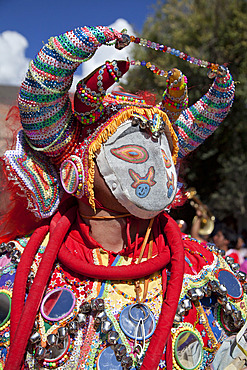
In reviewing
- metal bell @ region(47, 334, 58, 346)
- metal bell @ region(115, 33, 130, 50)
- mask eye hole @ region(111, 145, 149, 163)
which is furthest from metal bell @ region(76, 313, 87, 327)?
metal bell @ region(115, 33, 130, 50)

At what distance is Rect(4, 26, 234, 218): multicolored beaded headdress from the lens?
1.28 m

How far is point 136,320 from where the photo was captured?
1.42 meters

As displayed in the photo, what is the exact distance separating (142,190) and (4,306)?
0.75m

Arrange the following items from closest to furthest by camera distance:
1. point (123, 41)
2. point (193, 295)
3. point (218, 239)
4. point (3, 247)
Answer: point (123, 41) → point (193, 295) → point (3, 247) → point (218, 239)

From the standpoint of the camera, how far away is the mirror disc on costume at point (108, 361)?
1.33 m

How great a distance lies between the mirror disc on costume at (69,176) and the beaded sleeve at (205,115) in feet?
1.76

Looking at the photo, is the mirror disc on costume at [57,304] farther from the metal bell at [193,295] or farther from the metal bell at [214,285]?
the metal bell at [214,285]

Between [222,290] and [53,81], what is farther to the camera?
[222,290]

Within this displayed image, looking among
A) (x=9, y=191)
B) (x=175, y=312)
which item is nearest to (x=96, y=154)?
(x=9, y=191)

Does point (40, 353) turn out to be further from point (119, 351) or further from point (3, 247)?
point (3, 247)

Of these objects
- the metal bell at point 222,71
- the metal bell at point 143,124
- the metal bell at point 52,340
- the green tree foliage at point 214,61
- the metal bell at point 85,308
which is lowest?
the metal bell at point 52,340

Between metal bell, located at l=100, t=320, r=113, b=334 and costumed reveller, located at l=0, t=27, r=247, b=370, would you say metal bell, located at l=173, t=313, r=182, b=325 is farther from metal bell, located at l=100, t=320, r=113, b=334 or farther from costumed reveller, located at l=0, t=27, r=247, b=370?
metal bell, located at l=100, t=320, r=113, b=334

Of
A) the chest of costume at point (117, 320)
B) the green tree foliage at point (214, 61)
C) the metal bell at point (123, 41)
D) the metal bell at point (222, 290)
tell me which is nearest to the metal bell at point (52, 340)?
the chest of costume at point (117, 320)

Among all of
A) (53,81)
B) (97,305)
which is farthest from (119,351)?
(53,81)
